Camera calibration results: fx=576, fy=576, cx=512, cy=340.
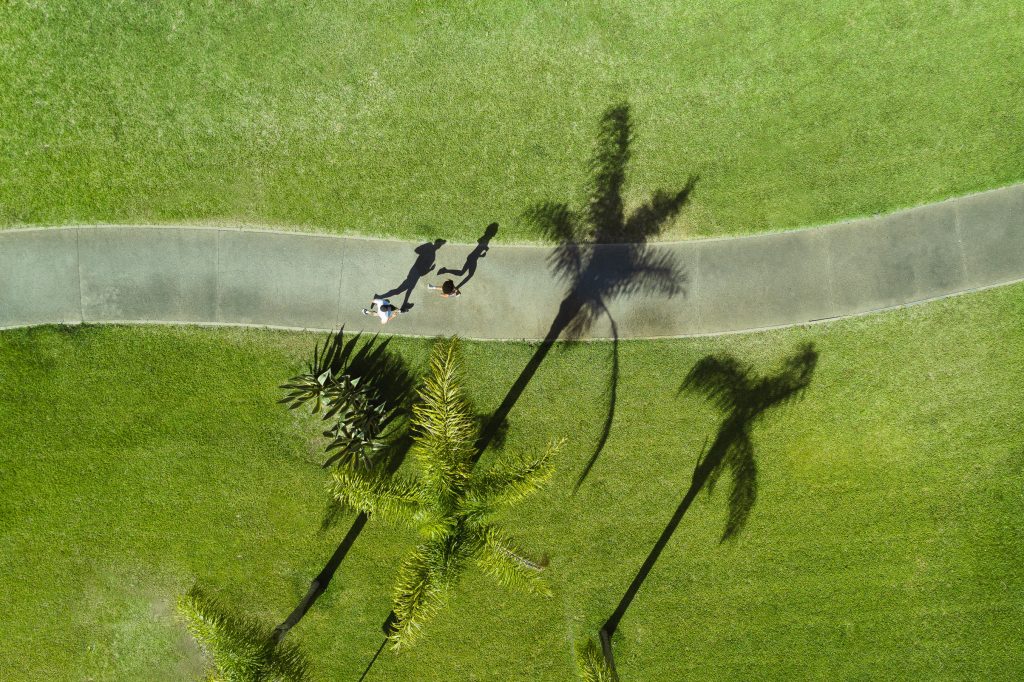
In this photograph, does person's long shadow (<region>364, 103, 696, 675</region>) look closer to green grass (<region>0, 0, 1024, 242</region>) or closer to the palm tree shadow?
the palm tree shadow

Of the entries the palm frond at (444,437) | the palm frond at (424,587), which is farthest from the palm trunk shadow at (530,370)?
the palm frond at (424,587)

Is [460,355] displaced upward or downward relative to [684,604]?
upward

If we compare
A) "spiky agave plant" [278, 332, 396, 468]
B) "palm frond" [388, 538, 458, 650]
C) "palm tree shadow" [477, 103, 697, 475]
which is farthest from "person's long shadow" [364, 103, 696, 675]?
"palm frond" [388, 538, 458, 650]

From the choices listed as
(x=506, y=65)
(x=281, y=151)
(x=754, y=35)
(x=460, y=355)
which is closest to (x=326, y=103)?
(x=281, y=151)

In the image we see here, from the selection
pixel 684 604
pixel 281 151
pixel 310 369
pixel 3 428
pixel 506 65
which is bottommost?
pixel 684 604

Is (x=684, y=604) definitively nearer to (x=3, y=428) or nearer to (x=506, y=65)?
(x=506, y=65)

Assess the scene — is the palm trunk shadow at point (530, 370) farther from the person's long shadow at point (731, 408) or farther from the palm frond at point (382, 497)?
the person's long shadow at point (731, 408)

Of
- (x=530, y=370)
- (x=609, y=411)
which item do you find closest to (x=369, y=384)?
Answer: (x=530, y=370)
